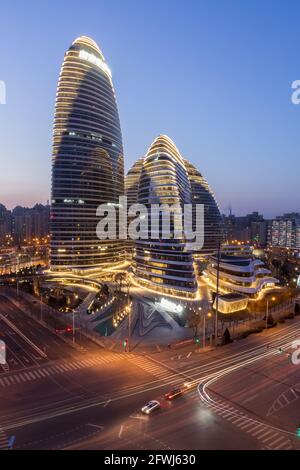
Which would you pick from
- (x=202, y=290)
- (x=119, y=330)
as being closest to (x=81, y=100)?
(x=202, y=290)

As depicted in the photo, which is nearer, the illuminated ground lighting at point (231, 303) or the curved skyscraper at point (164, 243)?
the illuminated ground lighting at point (231, 303)

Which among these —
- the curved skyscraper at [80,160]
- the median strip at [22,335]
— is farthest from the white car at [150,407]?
the curved skyscraper at [80,160]

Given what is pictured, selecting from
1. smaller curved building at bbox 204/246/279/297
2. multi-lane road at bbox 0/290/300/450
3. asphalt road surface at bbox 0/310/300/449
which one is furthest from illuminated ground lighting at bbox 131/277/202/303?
asphalt road surface at bbox 0/310/300/449

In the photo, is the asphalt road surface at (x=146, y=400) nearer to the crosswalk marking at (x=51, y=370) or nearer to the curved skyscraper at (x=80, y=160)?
the crosswalk marking at (x=51, y=370)

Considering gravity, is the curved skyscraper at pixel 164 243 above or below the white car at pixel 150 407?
above

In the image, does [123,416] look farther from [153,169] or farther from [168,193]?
[153,169]

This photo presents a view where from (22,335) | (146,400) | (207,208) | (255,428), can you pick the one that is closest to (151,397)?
(146,400)

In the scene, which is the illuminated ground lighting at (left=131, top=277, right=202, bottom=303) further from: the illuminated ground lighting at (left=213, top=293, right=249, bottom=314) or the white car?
the white car
